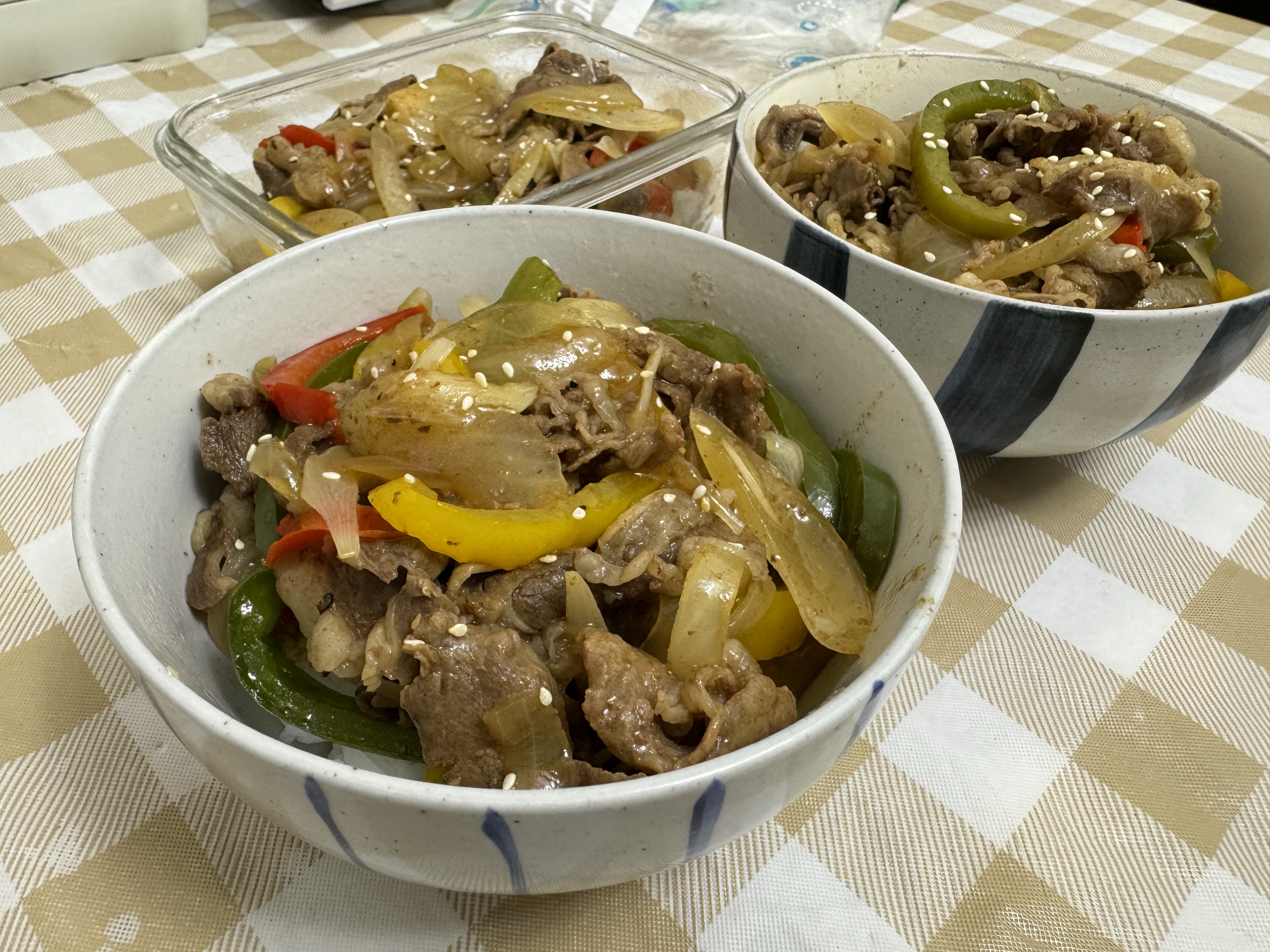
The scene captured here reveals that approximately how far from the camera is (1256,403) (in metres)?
1.79

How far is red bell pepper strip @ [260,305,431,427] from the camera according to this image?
1.16 metres

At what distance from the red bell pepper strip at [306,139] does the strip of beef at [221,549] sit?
3.87 ft

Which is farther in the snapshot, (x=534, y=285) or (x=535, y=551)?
(x=534, y=285)

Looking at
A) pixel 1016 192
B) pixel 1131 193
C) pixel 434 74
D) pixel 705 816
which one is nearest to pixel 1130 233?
pixel 1131 193

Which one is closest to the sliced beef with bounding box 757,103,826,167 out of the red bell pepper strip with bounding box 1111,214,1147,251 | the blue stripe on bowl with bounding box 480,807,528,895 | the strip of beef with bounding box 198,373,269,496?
the red bell pepper strip with bounding box 1111,214,1147,251

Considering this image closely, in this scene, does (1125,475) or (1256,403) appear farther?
(1256,403)

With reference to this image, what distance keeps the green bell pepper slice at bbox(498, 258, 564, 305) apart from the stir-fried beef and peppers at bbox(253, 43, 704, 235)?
0.57 metres

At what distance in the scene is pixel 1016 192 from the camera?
1.52 metres

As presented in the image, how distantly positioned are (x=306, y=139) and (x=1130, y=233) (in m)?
1.77

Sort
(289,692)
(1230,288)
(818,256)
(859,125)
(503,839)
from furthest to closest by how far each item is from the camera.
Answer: (859,125) < (1230,288) < (818,256) < (289,692) < (503,839)

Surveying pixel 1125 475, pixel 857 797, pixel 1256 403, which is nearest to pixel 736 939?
pixel 857 797

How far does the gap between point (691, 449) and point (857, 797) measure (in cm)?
52

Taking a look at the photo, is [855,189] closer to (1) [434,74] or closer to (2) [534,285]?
(2) [534,285]

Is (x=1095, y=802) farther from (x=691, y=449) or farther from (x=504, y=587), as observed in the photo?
(x=504, y=587)
